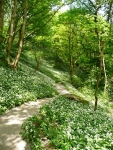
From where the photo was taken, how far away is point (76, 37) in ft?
137

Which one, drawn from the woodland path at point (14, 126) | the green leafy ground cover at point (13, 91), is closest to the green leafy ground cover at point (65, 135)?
the woodland path at point (14, 126)

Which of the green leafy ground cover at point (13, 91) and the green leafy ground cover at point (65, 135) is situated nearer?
the green leafy ground cover at point (65, 135)

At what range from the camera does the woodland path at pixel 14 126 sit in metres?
9.80

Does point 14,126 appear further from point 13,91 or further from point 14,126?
point 13,91

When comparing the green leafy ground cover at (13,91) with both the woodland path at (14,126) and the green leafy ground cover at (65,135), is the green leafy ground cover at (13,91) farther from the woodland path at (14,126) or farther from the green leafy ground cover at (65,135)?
the green leafy ground cover at (65,135)

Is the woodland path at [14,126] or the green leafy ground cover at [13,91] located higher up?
the green leafy ground cover at [13,91]

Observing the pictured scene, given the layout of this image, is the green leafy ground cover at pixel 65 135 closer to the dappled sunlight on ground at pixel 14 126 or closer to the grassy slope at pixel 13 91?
the dappled sunlight on ground at pixel 14 126

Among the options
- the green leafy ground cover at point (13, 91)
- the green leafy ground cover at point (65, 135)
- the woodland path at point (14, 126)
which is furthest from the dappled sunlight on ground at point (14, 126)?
the green leafy ground cover at point (13, 91)

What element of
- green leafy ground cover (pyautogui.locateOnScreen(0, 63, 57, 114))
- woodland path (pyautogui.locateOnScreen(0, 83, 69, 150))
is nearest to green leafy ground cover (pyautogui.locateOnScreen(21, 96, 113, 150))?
woodland path (pyautogui.locateOnScreen(0, 83, 69, 150))

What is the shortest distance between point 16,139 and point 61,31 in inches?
1332

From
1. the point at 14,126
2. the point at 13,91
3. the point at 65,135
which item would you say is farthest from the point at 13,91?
the point at 65,135

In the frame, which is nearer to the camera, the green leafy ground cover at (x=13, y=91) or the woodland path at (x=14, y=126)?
the woodland path at (x=14, y=126)

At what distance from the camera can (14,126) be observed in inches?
→ 475

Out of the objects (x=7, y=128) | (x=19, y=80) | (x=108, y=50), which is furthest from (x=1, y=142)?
(x=108, y=50)
